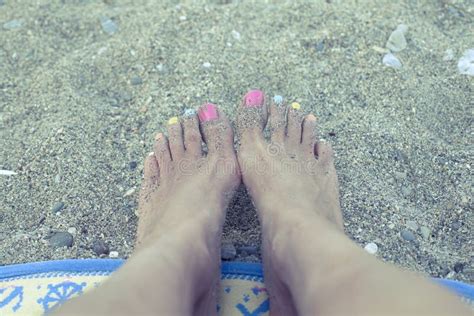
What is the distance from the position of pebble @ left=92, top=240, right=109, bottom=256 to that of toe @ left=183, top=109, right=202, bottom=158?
0.35m

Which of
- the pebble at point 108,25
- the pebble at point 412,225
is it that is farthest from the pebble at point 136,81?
the pebble at point 412,225

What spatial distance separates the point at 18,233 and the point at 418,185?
1111mm

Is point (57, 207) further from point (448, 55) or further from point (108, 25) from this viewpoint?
point (448, 55)

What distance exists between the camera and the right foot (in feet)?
4.86

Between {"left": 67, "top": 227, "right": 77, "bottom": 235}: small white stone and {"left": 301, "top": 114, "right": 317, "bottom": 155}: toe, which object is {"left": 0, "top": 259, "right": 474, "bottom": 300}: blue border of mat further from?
{"left": 301, "top": 114, "right": 317, "bottom": 155}: toe

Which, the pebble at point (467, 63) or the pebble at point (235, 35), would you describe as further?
the pebble at point (235, 35)

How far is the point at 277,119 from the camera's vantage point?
1810mm

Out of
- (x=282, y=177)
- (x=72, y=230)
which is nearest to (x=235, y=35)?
(x=282, y=177)

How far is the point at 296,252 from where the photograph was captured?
138 cm

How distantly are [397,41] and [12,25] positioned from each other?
51.7 inches

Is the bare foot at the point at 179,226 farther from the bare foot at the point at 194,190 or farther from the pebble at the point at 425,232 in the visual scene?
the pebble at the point at 425,232

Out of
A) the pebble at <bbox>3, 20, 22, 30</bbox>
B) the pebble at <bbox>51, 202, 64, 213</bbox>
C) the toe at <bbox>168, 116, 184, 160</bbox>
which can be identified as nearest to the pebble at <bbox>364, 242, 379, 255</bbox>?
the toe at <bbox>168, 116, 184, 160</bbox>

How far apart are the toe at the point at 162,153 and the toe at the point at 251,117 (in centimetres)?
22

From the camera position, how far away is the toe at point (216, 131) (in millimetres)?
1757
